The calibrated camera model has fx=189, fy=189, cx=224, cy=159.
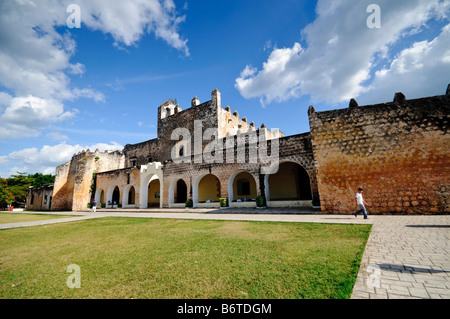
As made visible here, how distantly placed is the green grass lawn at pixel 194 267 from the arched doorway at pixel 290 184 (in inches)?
437

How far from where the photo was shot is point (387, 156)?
837 centimetres

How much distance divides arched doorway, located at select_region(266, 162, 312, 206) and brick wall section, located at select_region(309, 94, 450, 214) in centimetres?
678

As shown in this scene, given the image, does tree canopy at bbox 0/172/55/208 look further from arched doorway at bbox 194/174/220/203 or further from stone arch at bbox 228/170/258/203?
stone arch at bbox 228/170/258/203

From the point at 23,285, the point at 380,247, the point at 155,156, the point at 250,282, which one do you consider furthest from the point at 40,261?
the point at 155,156

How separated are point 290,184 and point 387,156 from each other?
8.67 m

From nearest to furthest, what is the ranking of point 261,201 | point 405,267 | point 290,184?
point 405,267 → point 261,201 → point 290,184

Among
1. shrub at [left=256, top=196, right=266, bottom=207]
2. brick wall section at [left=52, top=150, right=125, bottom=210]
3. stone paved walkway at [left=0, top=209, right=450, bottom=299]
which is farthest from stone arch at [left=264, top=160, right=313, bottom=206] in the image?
brick wall section at [left=52, top=150, right=125, bottom=210]

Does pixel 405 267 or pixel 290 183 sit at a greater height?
pixel 290 183

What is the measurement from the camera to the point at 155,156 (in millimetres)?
27078

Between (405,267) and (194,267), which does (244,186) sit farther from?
(405,267)

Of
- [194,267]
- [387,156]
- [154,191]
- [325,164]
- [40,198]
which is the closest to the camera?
[194,267]

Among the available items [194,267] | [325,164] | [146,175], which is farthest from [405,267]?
[146,175]

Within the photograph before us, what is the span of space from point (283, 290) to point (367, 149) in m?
8.87

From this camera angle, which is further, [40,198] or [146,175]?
[40,198]
